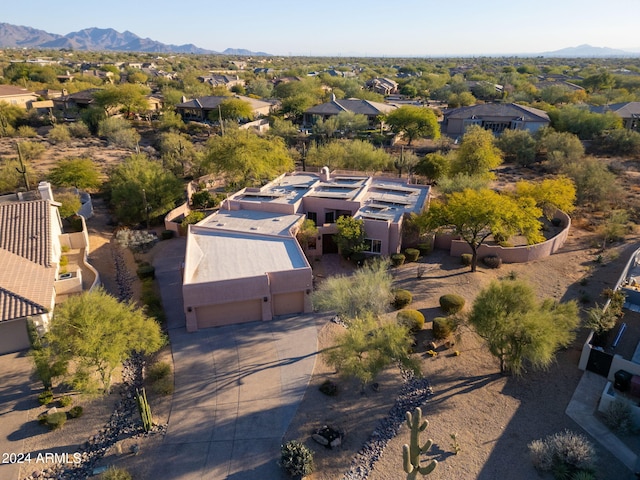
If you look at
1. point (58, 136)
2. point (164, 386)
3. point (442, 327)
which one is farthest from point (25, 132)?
point (442, 327)

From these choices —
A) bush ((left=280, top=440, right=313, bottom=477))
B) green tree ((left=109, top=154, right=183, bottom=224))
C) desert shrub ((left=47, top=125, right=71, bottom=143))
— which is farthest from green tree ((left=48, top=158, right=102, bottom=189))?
bush ((left=280, top=440, right=313, bottom=477))

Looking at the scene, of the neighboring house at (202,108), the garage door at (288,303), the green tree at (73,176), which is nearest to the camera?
the garage door at (288,303)

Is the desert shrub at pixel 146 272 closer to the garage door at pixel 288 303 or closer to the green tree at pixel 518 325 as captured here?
the garage door at pixel 288 303

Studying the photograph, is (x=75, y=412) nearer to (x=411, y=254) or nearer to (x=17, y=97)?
(x=411, y=254)

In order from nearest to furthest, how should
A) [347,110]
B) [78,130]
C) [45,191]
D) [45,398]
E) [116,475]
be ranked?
[116,475] < [45,398] < [45,191] < [78,130] < [347,110]

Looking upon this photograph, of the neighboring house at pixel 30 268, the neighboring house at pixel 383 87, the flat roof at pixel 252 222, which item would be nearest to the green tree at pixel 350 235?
the flat roof at pixel 252 222

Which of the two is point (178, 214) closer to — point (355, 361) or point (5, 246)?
point (5, 246)

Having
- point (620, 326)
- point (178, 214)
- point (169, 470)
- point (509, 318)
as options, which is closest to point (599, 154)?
point (620, 326)

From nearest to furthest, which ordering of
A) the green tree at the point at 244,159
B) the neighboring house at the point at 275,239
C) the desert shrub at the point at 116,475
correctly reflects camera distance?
the desert shrub at the point at 116,475, the neighboring house at the point at 275,239, the green tree at the point at 244,159
